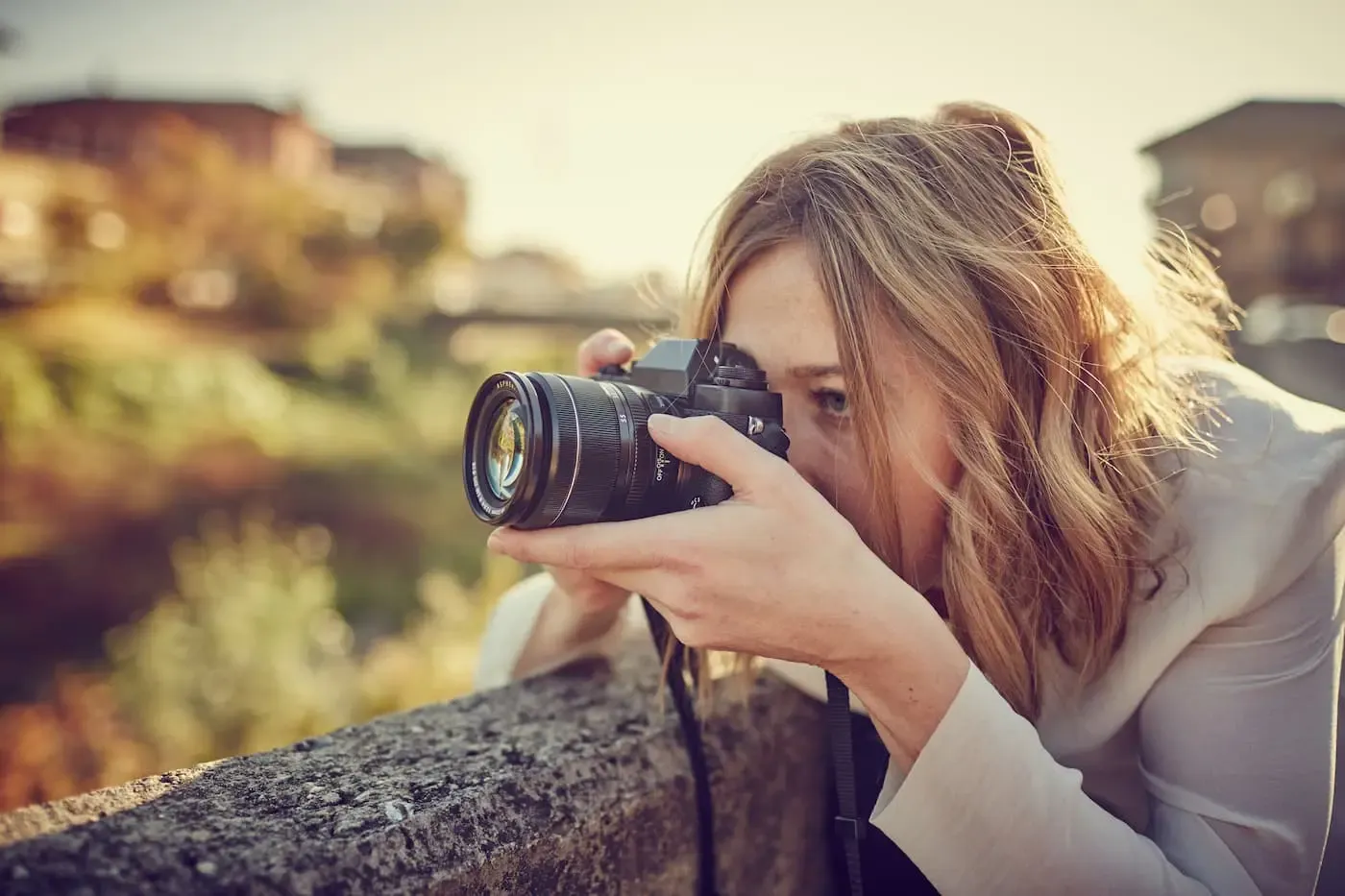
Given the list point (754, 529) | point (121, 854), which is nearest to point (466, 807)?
point (121, 854)

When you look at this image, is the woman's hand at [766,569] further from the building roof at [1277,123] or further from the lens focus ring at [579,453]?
the building roof at [1277,123]

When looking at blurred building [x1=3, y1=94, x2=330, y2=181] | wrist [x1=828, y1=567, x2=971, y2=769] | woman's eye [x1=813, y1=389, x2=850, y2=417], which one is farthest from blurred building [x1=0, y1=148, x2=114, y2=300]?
wrist [x1=828, y1=567, x2=971, y2=769]

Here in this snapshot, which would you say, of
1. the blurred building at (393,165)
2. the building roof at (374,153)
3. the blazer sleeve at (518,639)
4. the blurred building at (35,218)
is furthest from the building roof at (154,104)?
the blazer sleeve at (518,639)

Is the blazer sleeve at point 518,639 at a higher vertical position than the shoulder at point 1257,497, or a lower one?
lower

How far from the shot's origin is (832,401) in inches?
57.6

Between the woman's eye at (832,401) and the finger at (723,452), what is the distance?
345mm

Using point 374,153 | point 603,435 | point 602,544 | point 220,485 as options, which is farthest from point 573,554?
point 374,153

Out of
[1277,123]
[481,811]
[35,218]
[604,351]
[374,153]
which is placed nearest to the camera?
[481,811]

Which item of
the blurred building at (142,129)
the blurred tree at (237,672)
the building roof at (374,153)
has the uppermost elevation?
the building roof at (374,153)

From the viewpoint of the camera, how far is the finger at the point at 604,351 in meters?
1.67

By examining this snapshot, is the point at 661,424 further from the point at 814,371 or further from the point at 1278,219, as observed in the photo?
the point at 1278,219

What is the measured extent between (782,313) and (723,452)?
17.6 inches

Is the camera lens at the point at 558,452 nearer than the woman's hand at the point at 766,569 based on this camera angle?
No

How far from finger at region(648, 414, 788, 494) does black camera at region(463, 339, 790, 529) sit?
0.32 ft
